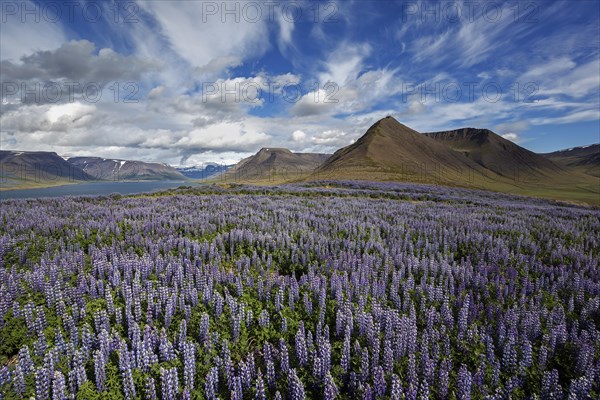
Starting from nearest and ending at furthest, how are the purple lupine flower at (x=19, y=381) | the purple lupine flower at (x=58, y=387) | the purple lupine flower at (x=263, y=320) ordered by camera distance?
the purple lupine flower at (x=58, y=387) → the purple lupine flower at (x=19, y=381) → the purple lupine flower at (x=263, y=320)

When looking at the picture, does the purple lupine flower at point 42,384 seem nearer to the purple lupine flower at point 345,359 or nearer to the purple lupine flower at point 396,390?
the purple lupine flower at point 345,359

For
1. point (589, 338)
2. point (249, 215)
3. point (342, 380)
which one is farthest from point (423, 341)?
point (249, 215)

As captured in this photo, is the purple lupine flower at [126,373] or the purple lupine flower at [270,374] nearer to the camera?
the purple lupine flower at [126,373]

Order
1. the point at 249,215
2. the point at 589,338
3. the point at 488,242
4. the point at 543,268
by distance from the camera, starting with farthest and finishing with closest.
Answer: the point at 249,215, the point at 488,242, the point at 543,268, the point at 589,338

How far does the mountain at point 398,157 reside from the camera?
406 feet

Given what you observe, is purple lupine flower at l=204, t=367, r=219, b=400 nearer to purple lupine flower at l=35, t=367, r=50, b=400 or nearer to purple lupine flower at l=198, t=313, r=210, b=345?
purple lupine flower at l=198, t=313, r=210, b=345

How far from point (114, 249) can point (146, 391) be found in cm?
539

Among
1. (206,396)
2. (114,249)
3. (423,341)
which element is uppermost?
(114,249)

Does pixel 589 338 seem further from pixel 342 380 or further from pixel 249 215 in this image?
pixel 249 215

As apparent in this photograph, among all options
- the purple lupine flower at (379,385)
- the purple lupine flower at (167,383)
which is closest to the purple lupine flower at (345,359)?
the purple lupine flower at (379,385)

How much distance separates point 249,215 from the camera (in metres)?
13.0

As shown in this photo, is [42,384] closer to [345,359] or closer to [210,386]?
[210,386]

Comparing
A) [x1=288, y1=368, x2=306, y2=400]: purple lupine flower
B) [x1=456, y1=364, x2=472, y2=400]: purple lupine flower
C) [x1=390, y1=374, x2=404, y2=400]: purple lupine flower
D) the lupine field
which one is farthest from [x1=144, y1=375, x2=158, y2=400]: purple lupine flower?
[x1=456, y1=364, x2=472, y2=400]: purple lupine flower

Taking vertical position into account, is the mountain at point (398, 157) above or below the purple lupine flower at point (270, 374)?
above
